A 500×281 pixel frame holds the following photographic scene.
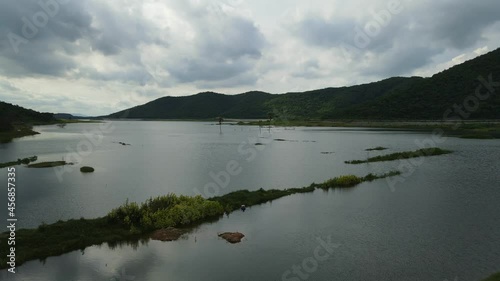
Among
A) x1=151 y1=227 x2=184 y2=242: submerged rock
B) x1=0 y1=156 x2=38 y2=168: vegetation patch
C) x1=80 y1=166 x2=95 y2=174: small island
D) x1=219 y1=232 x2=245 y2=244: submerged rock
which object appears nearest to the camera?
x1=219 y1=232 x2=245 y2=244: submerged rock

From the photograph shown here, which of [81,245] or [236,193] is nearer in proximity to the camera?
[81,245]

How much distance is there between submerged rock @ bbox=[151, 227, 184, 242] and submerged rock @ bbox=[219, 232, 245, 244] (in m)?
3.73

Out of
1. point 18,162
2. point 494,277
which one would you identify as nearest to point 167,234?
point 494,277

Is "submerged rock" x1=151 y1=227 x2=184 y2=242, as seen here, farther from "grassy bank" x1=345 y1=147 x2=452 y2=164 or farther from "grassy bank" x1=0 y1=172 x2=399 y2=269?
"grassy bank" x1=345 y1=147 x2=452 y2=164

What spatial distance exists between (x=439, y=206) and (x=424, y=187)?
426 inches

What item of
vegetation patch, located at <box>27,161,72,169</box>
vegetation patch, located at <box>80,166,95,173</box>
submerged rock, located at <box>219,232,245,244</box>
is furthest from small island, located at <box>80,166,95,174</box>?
submerged rock, located at <box>219,232,245,244</box>

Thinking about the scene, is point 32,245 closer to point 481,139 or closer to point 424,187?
point 424,187

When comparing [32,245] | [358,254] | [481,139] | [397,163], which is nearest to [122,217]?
[32,245]

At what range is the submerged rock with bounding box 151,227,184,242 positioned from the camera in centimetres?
3105

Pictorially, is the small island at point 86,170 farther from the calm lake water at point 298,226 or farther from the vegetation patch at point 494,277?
the vegetation patch at point 494,277

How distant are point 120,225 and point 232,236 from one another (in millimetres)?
10435

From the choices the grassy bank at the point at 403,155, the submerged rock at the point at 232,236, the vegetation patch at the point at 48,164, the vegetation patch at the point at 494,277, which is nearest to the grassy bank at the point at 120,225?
the submerged rock at the point at 232,236

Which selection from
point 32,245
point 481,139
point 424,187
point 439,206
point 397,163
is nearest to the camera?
point 32,245

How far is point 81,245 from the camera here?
1145 inches
